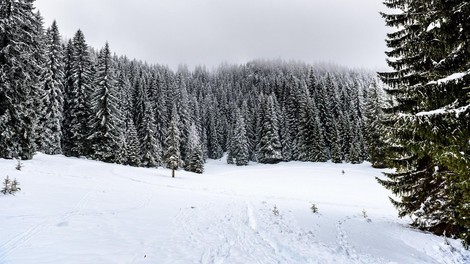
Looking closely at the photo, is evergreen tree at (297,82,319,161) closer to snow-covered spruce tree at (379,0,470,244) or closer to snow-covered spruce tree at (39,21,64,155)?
snow-covered spruce tree at (39,21,64,155)

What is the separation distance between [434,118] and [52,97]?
40.6m

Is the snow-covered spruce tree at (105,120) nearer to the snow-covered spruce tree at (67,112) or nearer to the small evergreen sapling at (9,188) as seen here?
the snow-covered spruce tree at (67,112)

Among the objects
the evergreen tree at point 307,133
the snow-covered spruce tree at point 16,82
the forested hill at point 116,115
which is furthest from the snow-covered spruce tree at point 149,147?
the evergreen tree at point 307,133

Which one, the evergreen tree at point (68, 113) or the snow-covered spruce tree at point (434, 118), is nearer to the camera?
the snow-covered spruce tree at point (434, 118)

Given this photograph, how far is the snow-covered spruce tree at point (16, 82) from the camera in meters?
22.5

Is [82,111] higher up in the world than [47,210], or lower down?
higher up

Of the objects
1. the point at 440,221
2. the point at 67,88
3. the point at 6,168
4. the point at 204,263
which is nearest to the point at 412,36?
the point at 440,221

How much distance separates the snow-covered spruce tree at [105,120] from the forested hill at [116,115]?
125 mm

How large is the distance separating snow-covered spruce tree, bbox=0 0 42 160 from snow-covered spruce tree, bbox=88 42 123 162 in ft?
47.4

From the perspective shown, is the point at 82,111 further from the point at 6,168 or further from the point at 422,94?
the point at 422,94

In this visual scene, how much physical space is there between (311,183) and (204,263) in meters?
29.1

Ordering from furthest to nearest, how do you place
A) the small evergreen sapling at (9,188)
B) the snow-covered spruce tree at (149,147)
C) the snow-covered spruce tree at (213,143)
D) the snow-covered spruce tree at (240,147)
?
the snow-covered spruce tree at (213,143) → the snow-covered spruce tree at (240,147) → the snow-covered spruce tree at (149,147) → the small evergreen sapling at (9,188)

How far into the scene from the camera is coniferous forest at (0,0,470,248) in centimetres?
752

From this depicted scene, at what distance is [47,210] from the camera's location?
1113cm
